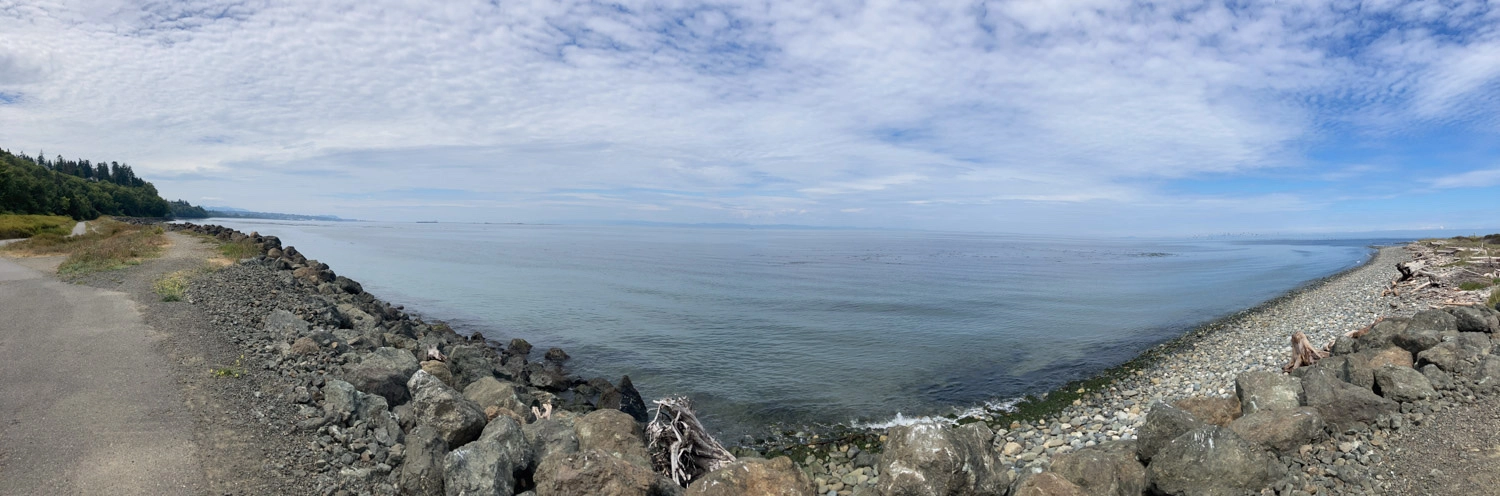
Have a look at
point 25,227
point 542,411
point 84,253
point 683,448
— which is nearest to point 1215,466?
point 683,448

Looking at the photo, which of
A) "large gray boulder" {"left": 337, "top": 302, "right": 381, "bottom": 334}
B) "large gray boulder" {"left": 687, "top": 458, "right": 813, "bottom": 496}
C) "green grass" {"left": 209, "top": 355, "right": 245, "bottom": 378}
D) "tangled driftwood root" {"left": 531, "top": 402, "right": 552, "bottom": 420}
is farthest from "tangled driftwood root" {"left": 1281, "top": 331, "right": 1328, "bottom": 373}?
"large gray boulder" {"left": 337, "top": 302, "right": 381, "bottom": 334}

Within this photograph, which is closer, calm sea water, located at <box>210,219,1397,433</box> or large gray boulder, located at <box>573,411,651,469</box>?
large gray boulder, located at <box>573,411,651,469</box>

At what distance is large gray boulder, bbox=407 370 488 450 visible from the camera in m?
8.50

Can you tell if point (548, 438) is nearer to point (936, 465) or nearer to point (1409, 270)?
point (936, 465)

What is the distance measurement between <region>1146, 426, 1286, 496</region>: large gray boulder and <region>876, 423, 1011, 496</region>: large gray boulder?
1.85 meters

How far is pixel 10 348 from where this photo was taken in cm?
1108

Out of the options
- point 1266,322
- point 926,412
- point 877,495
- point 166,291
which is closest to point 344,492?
point 877,495

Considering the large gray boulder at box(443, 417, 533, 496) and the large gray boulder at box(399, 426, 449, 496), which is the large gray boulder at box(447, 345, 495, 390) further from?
the large gray boulder at box(443, 417, 533, 496)

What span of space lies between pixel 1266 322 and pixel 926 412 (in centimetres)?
1741

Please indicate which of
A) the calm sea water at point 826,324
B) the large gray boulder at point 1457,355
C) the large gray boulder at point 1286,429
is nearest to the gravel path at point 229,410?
the calm sea water at point 826,324

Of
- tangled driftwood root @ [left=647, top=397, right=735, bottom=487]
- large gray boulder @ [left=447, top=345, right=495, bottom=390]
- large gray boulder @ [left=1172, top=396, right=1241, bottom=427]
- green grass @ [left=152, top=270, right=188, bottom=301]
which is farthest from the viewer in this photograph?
green grass @ [left=152, top=270, right=188, bottom=301]

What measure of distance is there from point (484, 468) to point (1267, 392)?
10681 mm

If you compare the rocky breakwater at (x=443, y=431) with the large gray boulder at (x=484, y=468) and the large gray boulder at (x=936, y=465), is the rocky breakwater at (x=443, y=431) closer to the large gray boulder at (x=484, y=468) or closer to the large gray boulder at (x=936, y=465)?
the large gray boulder at (x=484, y=468)

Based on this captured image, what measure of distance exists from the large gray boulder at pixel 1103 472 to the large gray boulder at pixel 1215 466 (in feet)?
1.26
